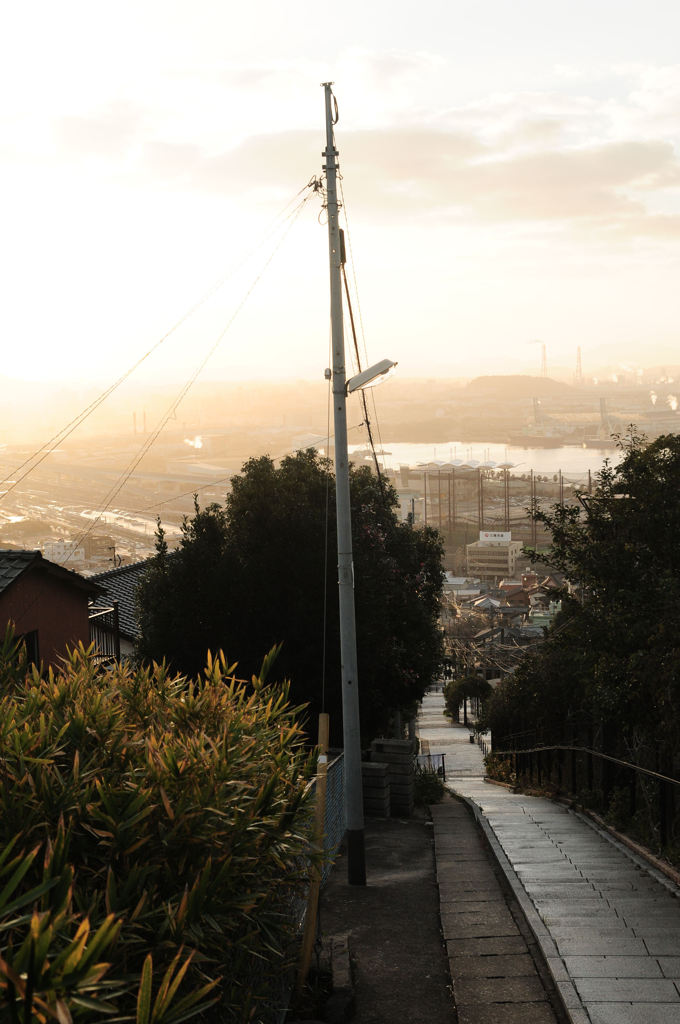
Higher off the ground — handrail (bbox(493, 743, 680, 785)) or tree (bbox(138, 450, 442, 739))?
tree (bbox(138, 450, 442, 739))

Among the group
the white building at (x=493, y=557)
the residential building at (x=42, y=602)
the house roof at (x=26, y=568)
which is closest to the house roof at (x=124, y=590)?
the residential building at (x=42, y=602)

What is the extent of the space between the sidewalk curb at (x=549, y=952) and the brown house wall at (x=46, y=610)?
9824mm

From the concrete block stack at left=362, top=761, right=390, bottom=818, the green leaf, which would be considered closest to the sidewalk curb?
the concrete block stack at left=362, top=761, right=390, bottom=818

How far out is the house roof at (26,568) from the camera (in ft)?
55.2

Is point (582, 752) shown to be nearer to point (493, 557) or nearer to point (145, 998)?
point (145, 998)

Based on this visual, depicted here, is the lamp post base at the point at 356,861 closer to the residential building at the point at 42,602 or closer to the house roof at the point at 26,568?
the residential building at the point at 42,602

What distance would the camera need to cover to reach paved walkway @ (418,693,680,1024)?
623cm

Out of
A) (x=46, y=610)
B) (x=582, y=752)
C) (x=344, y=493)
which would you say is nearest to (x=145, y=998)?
(x=344, y=493)

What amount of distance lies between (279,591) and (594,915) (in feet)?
39.7

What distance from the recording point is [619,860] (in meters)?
10.6

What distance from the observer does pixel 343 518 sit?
11625mm

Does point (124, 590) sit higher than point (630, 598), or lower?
lower

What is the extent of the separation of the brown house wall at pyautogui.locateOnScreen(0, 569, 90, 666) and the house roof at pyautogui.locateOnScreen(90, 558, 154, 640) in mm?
8769

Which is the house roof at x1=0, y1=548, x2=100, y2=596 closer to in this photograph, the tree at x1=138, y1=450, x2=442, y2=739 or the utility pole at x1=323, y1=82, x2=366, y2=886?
the tree at x1=138, y1=450, x2=442, y2=739
